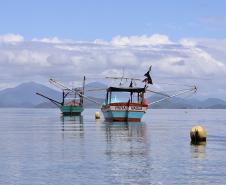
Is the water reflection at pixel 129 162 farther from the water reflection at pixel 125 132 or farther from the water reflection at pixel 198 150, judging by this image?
the water reflection at pixel 125 132

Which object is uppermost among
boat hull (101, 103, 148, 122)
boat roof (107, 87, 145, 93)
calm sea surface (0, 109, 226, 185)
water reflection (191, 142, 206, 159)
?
boat roof (107, 87, 145, 93)

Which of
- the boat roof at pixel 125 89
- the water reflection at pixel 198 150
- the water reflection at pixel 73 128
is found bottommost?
the water reflection at pixel 73 128

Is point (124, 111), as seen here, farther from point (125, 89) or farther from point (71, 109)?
point (71, 109)

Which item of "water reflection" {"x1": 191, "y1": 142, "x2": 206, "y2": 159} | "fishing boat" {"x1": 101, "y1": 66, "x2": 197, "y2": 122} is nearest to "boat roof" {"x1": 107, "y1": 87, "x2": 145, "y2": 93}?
"fishing boat" {"x1": 101, "y1": 66, "x2": 197, "y2": 122}

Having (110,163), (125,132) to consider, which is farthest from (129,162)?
(125,132)

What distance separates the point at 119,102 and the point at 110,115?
4.57 metres

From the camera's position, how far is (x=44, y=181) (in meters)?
37.5

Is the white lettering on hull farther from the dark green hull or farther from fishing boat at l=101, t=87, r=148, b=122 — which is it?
the dark green hull

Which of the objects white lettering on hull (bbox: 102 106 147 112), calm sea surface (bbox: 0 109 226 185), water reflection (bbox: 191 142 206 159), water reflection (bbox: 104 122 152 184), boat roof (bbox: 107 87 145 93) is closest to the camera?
calm sea surface (bbox: 0 109 226 185)

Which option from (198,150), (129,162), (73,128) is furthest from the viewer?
(73,128)

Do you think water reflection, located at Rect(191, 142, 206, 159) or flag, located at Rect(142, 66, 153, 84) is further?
flag, located at Rect(142, 66, 153, 84)

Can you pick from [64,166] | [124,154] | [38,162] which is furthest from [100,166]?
[124,154]

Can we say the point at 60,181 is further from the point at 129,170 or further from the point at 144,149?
the point at 144,149

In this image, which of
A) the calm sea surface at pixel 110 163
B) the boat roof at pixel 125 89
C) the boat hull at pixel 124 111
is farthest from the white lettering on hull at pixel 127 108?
the calm sea surface at pixel 110 163
